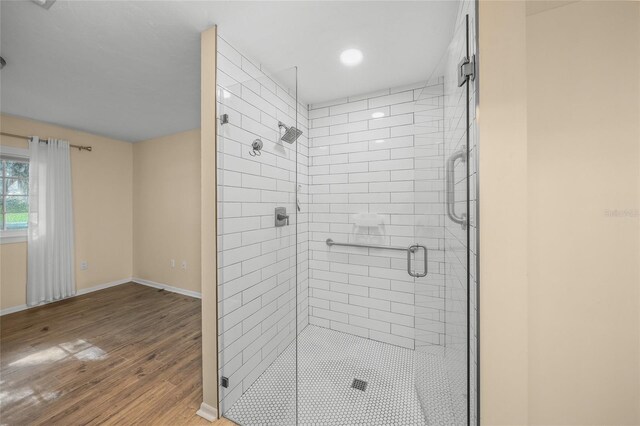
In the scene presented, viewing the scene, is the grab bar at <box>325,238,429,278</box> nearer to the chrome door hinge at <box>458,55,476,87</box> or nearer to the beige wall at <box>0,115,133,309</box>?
the chrome door hinge at <box>458,55,476,87</box>

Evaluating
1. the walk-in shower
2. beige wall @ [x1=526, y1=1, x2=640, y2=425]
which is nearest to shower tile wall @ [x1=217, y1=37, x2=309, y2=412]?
the walk-in shower

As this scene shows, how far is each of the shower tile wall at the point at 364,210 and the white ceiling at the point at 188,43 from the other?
24 centimetres

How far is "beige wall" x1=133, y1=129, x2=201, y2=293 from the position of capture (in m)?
3.56

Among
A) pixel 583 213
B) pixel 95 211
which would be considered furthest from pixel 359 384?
pixel 95 211

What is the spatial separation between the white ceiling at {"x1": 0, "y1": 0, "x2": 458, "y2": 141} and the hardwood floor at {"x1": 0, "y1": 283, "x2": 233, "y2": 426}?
7.75 ft

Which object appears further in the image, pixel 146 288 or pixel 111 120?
pixel 146 288

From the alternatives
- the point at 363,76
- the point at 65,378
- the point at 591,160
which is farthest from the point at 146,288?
the point at 591,160

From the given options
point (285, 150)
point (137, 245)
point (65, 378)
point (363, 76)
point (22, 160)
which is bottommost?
point (65, 378)

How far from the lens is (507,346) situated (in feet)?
2.56

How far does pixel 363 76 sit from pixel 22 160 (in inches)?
169

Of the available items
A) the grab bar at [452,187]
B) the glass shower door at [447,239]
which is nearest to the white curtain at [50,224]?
the glass shower door at [447,239]

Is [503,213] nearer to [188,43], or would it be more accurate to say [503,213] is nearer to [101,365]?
[188,43]

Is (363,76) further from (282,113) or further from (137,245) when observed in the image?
(137,245)

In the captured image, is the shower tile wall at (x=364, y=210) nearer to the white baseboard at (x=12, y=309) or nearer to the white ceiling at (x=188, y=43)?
the white ceiling at (x=188, y=43)
